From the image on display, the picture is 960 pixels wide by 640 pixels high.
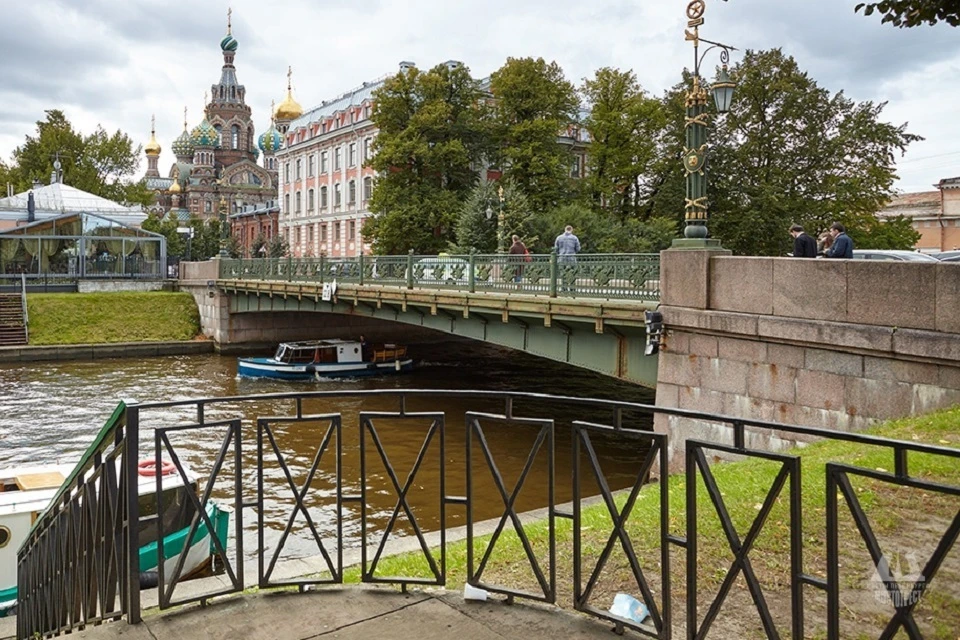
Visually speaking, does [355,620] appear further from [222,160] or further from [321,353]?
[222,160]

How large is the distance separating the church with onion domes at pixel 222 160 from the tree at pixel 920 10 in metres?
111

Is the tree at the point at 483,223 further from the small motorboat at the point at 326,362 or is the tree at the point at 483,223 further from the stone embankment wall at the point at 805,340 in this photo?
the stone embankment wall at the point at 805,340

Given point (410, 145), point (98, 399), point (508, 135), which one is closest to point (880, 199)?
point (508, 135)

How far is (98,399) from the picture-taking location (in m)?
24.6

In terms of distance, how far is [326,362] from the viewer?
1185 inches

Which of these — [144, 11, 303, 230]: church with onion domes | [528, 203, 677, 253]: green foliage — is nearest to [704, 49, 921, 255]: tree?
[528, 203, 677, 253]: green foliage

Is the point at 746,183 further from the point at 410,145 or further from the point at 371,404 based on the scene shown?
the point at 371,404

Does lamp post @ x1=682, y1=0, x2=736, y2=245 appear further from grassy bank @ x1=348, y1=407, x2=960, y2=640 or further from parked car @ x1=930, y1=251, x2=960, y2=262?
parked car @ x1=930, y1=251, x2=960, y2=262

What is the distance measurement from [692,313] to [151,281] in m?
36.6

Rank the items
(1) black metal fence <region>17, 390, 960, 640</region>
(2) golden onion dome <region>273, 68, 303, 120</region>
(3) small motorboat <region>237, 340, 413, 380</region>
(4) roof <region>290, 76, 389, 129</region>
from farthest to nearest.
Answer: (2) golden onion dome <region>273, 68, 303, 120</region> < (4) roof <region>290, 76, 389, 129</region> < (3) small motorboat <region>237, 340, 413, 380</region> < (1) black metal fence <region>17, 390, 960, 640</region>

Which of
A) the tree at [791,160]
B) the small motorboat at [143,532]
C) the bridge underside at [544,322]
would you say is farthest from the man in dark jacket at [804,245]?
the tree at [791,160]

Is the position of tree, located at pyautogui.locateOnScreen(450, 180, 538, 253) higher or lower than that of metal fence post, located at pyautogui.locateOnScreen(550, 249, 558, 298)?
higher

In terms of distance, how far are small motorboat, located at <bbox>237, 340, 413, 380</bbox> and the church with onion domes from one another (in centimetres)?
8727

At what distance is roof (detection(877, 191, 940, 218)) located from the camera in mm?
64000
